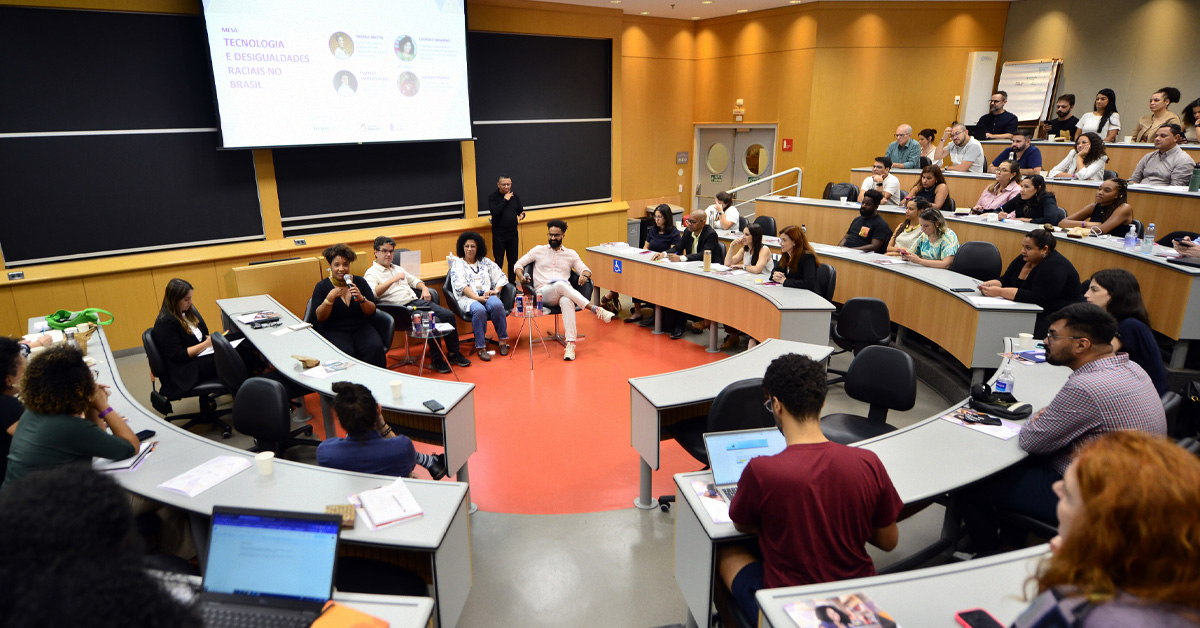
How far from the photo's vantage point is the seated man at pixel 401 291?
607 centimetres

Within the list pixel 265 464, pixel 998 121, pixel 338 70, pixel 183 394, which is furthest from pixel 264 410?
pixel 998 121

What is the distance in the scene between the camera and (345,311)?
17.5 ft

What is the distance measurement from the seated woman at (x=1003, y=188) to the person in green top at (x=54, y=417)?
802 centimetres

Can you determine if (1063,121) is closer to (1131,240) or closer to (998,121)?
(998,121)

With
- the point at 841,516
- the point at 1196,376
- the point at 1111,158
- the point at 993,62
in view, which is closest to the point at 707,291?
the point at 1196,376

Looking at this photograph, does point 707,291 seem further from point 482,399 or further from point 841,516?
point 841,516

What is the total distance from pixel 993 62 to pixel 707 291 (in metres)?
7.77

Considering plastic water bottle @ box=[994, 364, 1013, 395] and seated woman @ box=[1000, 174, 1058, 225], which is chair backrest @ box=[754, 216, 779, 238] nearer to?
seated woman @ box=[1000, 174, 1058, 225]

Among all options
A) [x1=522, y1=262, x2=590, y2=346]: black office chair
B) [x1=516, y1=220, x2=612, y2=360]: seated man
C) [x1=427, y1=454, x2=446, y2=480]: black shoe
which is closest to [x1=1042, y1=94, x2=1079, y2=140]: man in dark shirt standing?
[x1=522, y1=262, x2=590, y2=346]: black office chair

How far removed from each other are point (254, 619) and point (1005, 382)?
3577 millimetres

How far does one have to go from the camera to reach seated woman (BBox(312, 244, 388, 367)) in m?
5.21

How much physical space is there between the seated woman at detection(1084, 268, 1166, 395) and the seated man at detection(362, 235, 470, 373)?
4986 mm

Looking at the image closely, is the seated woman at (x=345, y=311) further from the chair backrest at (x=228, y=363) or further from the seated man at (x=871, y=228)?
the seated man at (x=871, y=228)

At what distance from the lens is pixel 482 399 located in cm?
549
